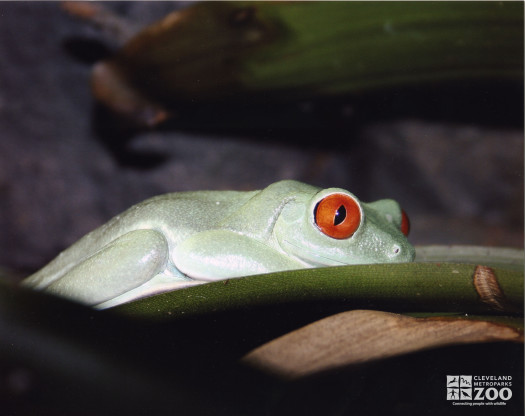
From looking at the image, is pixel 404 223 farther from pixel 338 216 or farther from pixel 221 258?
pixel 221 258

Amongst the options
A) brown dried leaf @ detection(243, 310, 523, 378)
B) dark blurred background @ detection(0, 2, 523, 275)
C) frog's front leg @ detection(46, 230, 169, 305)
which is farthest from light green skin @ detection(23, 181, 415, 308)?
dark blurred background @ detection(0, 2, 523, 275)

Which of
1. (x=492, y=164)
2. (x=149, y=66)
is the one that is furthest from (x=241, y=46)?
(x=492, y=164)

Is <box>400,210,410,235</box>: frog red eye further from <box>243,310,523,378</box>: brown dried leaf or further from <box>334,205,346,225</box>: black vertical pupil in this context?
<box>243,310,523,378</box>: brown dried leaf

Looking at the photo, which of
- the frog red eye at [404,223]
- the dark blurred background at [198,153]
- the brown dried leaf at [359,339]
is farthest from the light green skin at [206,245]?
the dark blurred background at [198,153]

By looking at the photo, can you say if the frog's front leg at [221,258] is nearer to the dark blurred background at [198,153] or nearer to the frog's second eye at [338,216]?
the frog's second eye at [338,216]

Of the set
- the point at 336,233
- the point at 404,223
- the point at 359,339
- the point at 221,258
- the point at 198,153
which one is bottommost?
the point at 359,339

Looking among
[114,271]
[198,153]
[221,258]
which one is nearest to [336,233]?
[221,258]

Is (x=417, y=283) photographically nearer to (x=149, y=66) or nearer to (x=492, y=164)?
(x=149, y=66)
